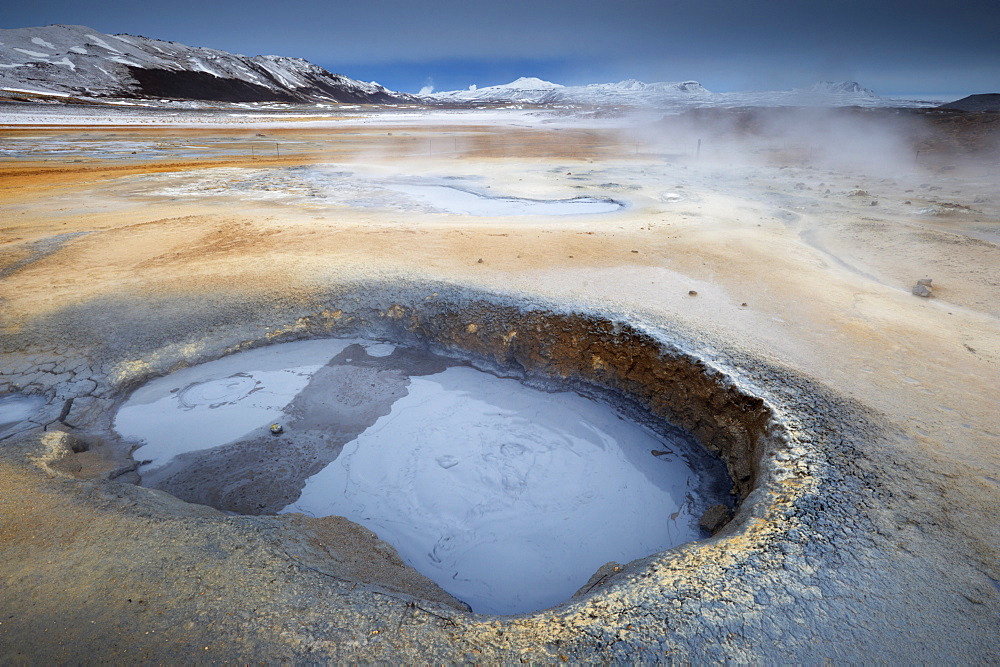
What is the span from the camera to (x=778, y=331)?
4059 mm

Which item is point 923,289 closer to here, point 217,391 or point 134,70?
point 217,391

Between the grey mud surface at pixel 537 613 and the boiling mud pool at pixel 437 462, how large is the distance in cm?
52

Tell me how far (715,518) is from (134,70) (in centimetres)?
8803

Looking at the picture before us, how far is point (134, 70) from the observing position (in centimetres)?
6475

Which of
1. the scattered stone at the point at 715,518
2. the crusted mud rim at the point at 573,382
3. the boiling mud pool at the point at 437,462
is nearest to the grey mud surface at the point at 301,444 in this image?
the boiling mud pool at the point at 437,462

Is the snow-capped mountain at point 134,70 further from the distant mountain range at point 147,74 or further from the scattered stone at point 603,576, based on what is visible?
the scattered stone at point 603,576

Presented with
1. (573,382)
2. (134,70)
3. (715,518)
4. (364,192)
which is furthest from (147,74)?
(715,518)

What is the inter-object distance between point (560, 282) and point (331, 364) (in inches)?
98.5

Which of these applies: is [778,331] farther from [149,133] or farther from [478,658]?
[149,133]

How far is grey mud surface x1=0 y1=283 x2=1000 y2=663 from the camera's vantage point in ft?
5.58

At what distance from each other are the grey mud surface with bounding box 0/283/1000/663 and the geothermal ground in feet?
0.04

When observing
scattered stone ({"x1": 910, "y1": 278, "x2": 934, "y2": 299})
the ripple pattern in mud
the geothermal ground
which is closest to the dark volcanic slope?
the geothermal ground

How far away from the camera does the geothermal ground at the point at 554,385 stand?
1.78m

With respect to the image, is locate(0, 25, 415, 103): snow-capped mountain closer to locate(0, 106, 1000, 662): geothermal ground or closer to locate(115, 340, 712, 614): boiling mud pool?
locate(0, 106, 1000, 662): geothermal ground
